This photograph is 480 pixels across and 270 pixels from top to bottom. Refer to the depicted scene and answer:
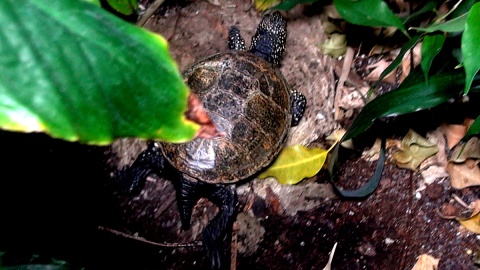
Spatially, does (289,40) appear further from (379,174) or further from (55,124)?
(55,124)

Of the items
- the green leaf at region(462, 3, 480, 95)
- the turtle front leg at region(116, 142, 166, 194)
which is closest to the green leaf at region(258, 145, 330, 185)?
the turtle front leg at region(116, 142, 166, 194)

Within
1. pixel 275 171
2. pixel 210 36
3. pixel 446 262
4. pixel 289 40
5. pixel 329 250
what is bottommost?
pixel 446 262

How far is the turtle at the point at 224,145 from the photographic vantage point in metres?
1.90

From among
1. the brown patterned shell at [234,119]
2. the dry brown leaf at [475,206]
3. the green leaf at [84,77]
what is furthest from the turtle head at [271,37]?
the green leaf at [84,77]

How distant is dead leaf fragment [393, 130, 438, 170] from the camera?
2.07 meters

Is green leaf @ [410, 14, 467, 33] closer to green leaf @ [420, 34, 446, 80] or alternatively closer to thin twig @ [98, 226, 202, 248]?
green leaf @ [420, 34, 446, 80]

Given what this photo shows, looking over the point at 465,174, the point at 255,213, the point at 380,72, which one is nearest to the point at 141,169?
the point at 255,213

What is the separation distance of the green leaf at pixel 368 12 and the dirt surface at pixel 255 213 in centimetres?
65

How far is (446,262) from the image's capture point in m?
2.02

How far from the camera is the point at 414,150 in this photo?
2.09 metres

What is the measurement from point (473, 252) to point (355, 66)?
99 cm

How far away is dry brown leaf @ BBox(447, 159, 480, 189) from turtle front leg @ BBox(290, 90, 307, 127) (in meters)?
0.70

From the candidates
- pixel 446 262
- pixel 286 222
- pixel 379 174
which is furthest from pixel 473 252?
pixel 286 222

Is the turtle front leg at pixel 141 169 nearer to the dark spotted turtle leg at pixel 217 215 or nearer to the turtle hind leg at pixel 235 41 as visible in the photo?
the dark spotted turtle leg at pixel 217 215
